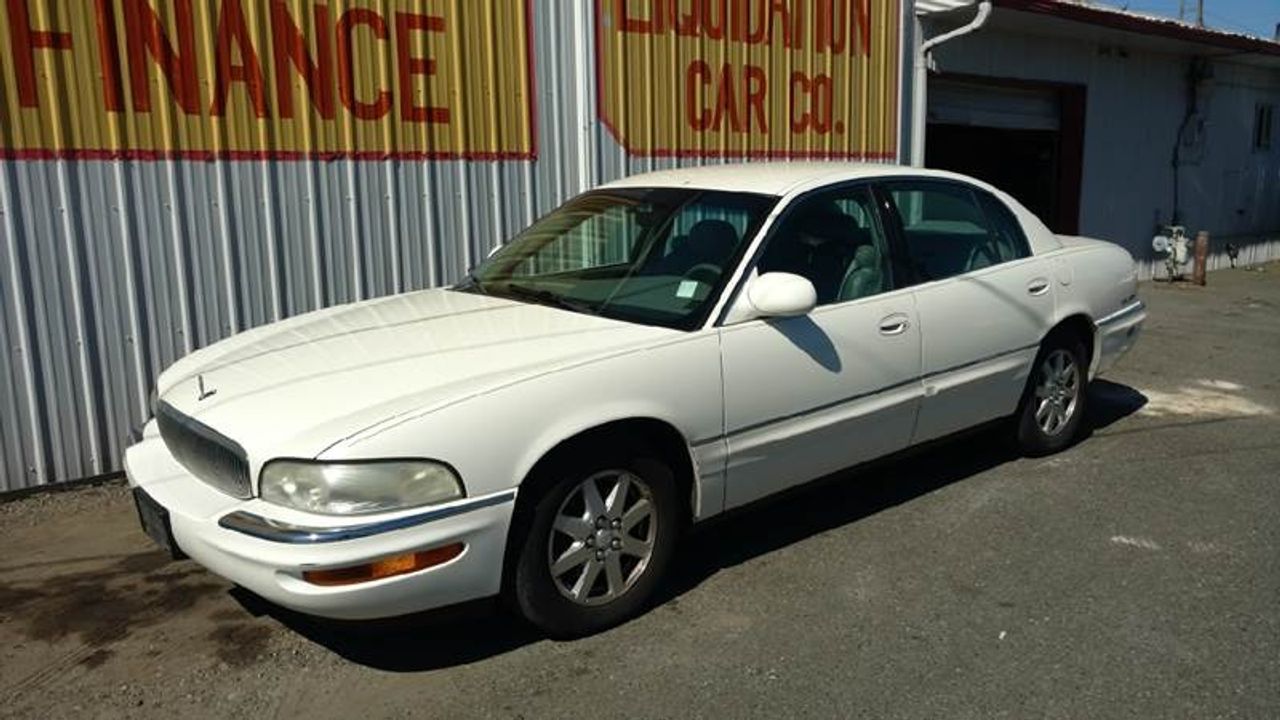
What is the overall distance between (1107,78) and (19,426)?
1267cm

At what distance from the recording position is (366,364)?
139 inches

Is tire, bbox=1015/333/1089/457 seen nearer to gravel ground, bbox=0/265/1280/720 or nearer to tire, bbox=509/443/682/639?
gravel ground, bbox=0/265/1280/720

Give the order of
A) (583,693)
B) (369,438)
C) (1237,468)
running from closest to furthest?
(369,438)
(583,693)
(1237,468)

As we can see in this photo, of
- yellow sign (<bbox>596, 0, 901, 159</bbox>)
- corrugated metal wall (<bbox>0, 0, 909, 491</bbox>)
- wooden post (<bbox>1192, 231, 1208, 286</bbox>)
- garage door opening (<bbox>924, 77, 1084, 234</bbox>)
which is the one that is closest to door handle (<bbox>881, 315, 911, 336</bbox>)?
corrugated metal wall (<bbox>0, 0, 909, 491</bbox>)

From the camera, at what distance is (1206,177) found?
1545 cm

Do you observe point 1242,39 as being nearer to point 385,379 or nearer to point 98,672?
point 385,379

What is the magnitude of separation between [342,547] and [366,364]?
2.54ft

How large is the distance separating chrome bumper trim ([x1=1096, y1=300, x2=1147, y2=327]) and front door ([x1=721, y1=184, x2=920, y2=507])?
1.80m

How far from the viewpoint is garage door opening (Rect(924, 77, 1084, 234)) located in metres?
11.6

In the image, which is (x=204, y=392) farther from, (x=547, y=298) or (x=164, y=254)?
(x=164, y=254)

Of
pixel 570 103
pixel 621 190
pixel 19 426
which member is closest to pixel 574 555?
pixel 621 190

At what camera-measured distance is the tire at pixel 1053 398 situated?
5363mm

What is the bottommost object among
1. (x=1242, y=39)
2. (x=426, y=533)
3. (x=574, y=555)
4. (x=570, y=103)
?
(x=574, y=555)

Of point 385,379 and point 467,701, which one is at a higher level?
point 385,379
